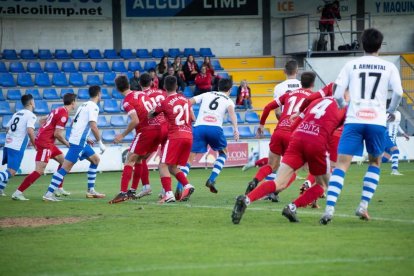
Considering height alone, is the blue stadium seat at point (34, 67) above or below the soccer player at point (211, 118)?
above

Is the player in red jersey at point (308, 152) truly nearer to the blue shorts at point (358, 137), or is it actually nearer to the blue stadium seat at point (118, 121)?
the blue shorts at point (358, 137)

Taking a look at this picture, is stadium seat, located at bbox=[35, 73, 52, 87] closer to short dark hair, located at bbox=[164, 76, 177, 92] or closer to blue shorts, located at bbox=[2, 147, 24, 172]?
blue shorts, located at bbox=[2, 147, 24, 172]

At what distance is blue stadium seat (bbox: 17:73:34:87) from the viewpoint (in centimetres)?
3033

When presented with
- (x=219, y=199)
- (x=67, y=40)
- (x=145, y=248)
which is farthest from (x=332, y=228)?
(x=67, y=40)

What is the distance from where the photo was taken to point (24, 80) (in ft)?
99.8

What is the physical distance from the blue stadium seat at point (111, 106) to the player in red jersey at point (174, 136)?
15.3 metres

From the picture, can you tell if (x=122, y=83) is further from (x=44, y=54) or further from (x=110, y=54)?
(x=110, y=54)

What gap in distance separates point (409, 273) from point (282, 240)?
7.63ft

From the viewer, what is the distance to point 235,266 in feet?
26.4

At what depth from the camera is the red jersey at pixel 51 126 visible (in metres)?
17.6

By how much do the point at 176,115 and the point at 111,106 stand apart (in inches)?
619

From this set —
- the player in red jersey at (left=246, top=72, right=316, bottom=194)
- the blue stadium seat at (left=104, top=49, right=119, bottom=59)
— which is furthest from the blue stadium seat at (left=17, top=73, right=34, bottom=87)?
the player in red jersey at (left=246, top=72, right=316, bottom=194)

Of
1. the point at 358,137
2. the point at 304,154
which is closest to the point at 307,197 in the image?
the point at 304,154

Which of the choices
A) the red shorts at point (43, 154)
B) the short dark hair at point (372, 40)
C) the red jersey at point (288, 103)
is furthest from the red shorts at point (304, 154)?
the red shorts at point (43, 154)
